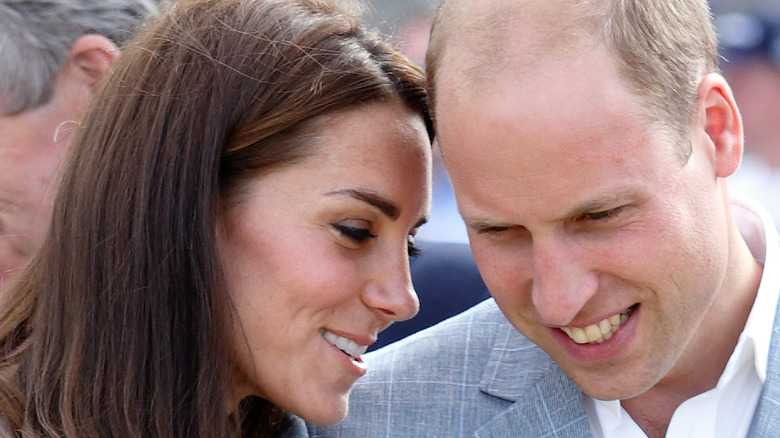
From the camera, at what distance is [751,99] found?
4496mm

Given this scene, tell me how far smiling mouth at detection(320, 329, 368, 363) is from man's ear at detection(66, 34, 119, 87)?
0.90 m

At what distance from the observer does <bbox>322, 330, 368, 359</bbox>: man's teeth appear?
1.93 m

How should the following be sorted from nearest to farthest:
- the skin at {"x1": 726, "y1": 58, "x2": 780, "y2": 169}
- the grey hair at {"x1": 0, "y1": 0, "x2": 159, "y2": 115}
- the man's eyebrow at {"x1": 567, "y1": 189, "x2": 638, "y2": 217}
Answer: the man's eyebrow at {"x1": 567, "y1": 189, "x2": 638, "y2": 217}, the grey hair at {"x1": 0, "y1": 0, "x2": 159, "y2": 115}, the skin at {"x1": 726, "y1": 58, "x2": 780, "y2": 169}

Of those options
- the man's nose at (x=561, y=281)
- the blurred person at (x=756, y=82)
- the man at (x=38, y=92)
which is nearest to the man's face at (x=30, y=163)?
the man at (x=38, y=92)

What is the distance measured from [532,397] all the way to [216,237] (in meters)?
0.66

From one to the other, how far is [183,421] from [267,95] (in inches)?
23.9

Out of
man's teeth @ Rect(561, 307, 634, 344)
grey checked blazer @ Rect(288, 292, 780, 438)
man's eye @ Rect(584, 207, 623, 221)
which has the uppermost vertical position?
man's eye @ Rect(584, 207, 623, 221)

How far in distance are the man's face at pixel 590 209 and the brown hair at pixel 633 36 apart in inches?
1.2

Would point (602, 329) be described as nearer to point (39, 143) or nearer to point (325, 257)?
point (325, 257)

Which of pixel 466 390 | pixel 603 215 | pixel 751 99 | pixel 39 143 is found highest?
pixel 603 215

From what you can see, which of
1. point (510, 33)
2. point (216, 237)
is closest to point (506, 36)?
point (510, 33)

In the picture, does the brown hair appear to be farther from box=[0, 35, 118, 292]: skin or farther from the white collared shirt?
box=[0, 35, 118, 292]: skin

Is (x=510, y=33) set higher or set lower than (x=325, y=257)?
higher

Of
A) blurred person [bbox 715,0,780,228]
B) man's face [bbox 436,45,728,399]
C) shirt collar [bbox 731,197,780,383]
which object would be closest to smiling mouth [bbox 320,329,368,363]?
man's face [bbox 436,45,728,399]
